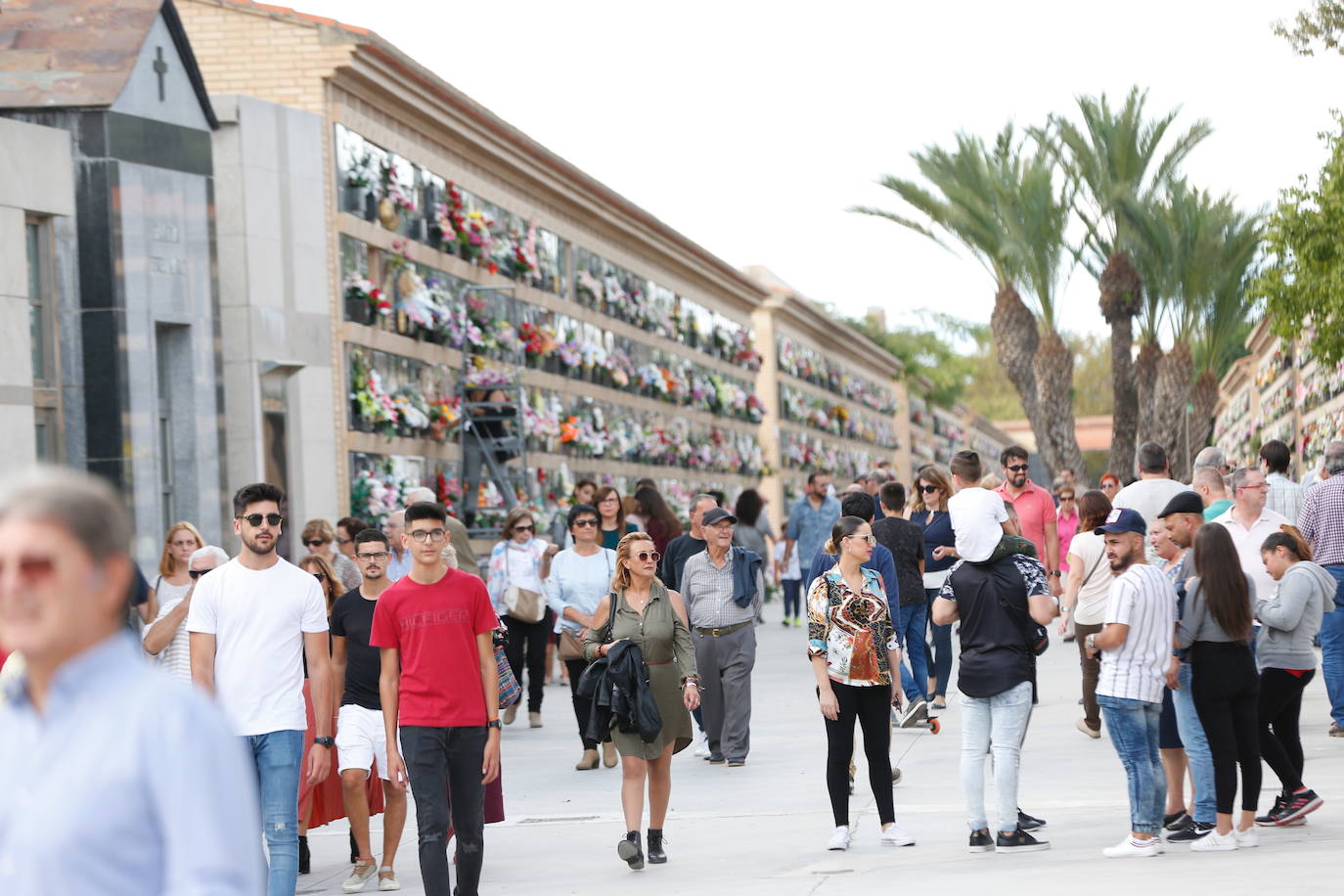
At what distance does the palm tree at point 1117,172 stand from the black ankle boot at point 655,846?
24.5m

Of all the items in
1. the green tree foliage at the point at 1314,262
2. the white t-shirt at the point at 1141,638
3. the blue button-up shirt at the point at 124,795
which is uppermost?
the green tree foliage at the point at 1314,262

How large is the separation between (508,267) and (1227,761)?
2346 centimetres

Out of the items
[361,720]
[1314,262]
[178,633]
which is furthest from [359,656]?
[1314,262]

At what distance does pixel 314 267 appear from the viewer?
23.0m

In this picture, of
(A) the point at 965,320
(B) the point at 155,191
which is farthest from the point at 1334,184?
(A) the point at 965,320

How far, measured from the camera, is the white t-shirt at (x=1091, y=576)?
12.4 meters

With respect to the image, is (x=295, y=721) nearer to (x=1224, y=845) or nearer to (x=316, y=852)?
(x=316, y=852)

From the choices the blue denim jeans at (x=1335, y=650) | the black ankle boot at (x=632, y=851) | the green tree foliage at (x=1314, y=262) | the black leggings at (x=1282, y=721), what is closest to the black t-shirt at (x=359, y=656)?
the black ankle boot at (x=632, y=851)

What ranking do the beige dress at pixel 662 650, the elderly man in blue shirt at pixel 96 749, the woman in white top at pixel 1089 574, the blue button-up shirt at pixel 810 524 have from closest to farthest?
the elderly man in blue shirt at pixel 96 749 < the beige dress at pixel 662 650 < the woman in white top at pixel 1089 574 < the blue button-up shirt at pixel 810 524

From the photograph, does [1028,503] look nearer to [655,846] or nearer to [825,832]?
[825,832]

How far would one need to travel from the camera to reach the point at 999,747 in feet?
29.0

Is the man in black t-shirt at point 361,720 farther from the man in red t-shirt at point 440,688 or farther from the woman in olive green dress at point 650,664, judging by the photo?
the man in red t-shirt at point 440,688

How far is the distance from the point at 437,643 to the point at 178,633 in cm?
193

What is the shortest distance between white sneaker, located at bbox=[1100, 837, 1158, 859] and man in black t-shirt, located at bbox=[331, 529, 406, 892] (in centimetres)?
342
